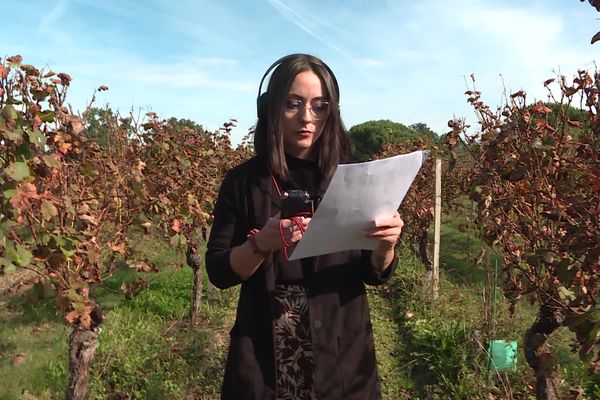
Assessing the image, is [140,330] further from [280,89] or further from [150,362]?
[280,89]

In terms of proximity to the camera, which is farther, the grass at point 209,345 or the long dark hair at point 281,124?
the grass at point 209,345

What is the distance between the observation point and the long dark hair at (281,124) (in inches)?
62.6

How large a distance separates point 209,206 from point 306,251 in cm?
468

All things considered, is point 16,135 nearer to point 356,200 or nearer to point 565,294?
point 356,200

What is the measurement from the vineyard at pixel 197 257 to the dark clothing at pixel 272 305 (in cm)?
62

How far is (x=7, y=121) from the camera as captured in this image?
1.99 meters

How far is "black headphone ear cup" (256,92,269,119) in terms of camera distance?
1.67 m

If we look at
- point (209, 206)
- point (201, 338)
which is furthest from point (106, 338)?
point (209, 206)

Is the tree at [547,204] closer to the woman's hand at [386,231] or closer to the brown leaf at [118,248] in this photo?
the woman's hand at [386,231]

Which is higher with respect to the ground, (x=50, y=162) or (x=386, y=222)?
(x=50, y=162)

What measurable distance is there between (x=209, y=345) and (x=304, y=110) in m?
3.70

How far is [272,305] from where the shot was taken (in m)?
1.60

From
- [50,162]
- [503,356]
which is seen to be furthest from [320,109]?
[503,356]

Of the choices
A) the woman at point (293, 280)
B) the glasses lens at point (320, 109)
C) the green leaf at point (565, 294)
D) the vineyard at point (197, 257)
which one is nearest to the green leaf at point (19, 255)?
the vineyard at point (197, 257)
